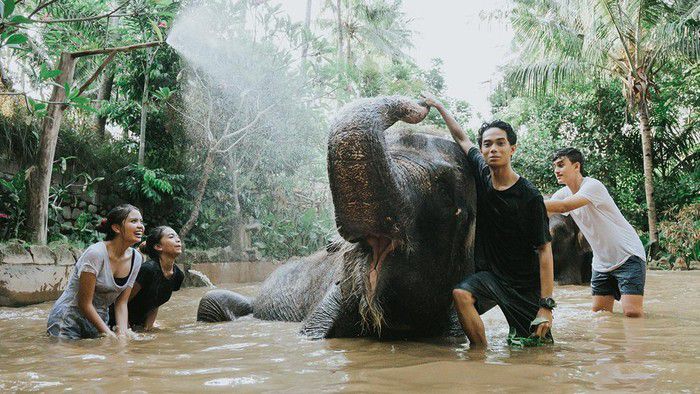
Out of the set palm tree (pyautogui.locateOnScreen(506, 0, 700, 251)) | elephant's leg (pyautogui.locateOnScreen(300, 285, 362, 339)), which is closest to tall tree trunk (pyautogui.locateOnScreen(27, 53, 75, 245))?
elephant's leg (pyautogui.locateOnScreen(300, 285, 362, 339))

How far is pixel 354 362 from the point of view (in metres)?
3.02

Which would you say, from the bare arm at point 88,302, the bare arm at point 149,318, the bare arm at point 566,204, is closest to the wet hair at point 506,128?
the bare arm at point 566,204

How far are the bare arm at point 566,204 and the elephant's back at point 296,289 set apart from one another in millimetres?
1789

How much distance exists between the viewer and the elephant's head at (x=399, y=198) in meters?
3.13

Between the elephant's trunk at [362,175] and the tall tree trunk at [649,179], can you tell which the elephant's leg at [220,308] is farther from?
the tall tree trunk at [649,179]

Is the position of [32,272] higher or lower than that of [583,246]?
lower

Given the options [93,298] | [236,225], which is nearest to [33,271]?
[93,298]

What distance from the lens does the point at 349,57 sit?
29438mm

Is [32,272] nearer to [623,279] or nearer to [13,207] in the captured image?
[13,207]

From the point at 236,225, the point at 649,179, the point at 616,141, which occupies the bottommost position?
the point at 236,225

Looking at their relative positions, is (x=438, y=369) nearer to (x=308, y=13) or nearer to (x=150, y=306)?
(x=150, y=306)

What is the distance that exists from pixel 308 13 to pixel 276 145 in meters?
12.0

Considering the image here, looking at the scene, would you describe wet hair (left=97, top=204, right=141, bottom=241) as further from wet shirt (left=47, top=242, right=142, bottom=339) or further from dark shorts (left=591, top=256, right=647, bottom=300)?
dark shorts (left=591, top=256, right=647, bottom=300)

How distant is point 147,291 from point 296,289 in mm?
1329
